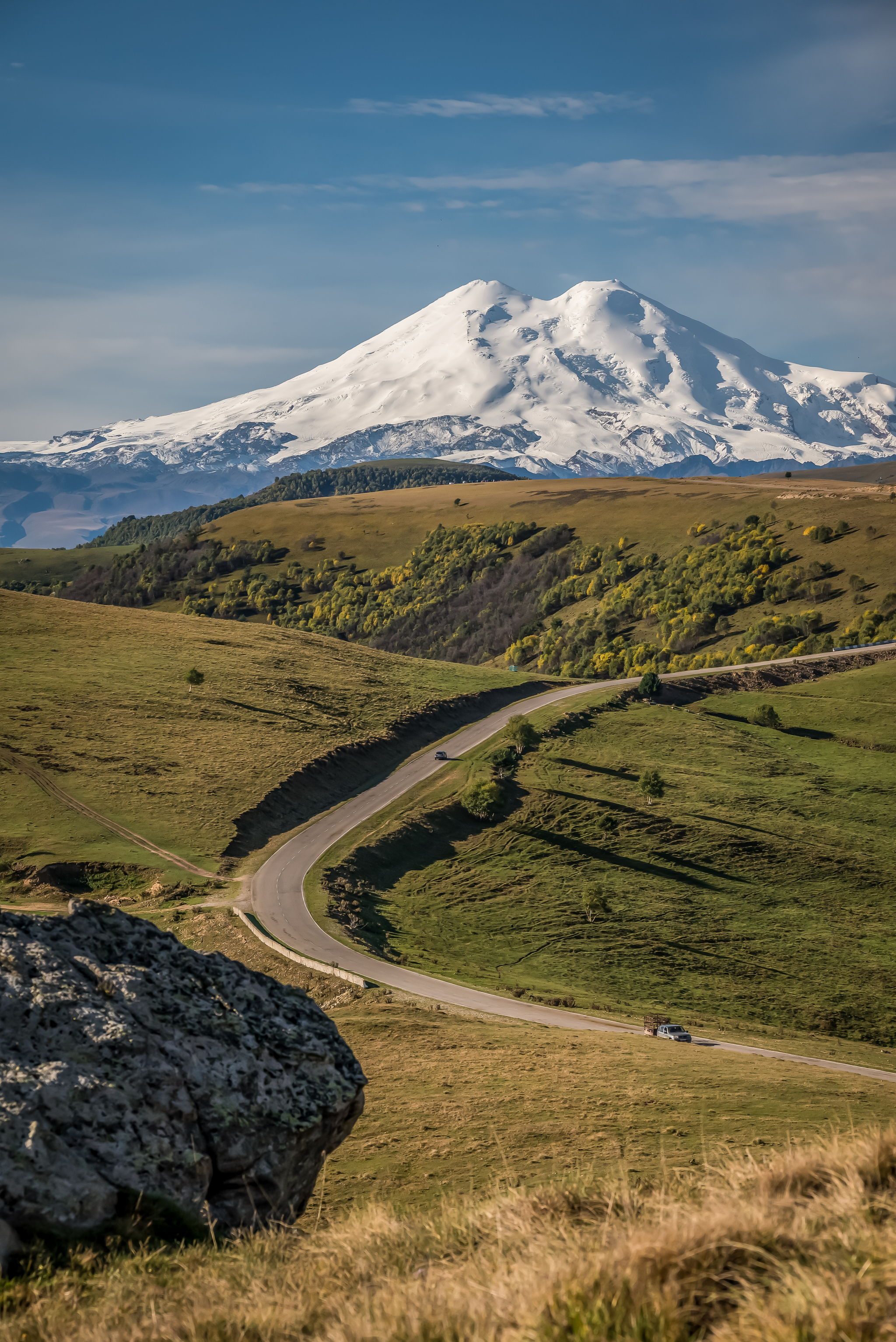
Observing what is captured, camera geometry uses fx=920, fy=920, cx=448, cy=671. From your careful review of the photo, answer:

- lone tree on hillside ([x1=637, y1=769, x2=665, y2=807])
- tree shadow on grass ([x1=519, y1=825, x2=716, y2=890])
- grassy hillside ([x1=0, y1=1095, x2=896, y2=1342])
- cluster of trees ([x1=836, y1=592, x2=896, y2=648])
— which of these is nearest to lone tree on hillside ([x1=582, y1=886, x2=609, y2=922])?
tree shadow on grass ([x1=519, y1=825, x2=716, y2=890])

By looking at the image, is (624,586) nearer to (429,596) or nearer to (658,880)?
(429,596)

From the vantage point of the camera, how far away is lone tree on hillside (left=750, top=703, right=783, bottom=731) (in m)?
80.1

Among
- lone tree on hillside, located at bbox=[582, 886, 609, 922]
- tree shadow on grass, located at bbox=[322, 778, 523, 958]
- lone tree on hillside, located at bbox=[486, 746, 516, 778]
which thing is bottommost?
lone tree on hillside, located at bbox=[582, 886, 609, 922]

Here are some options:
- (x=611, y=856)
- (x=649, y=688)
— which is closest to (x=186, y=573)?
(x=649, y=688)

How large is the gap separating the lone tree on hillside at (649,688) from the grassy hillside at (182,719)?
13.7 m

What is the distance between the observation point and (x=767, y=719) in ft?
263

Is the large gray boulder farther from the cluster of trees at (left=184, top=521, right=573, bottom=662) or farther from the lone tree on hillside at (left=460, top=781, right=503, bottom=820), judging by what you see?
the cluster of trees at (left=184, top=521, right=573, bottom=662)

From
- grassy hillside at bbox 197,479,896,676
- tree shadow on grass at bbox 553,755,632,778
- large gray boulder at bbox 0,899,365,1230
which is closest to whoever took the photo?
large gray boulder at bbox 0,899,365,1230

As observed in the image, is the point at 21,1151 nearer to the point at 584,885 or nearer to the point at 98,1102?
the point at 98,1102

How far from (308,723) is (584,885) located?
1076 inches

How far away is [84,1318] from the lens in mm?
5656

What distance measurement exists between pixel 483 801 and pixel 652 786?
1144 cm

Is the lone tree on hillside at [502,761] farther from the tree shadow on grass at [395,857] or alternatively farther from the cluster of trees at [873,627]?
the cluster of trees at [873,627]

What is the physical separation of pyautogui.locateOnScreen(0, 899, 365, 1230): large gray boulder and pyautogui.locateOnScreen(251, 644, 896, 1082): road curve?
21.5m
